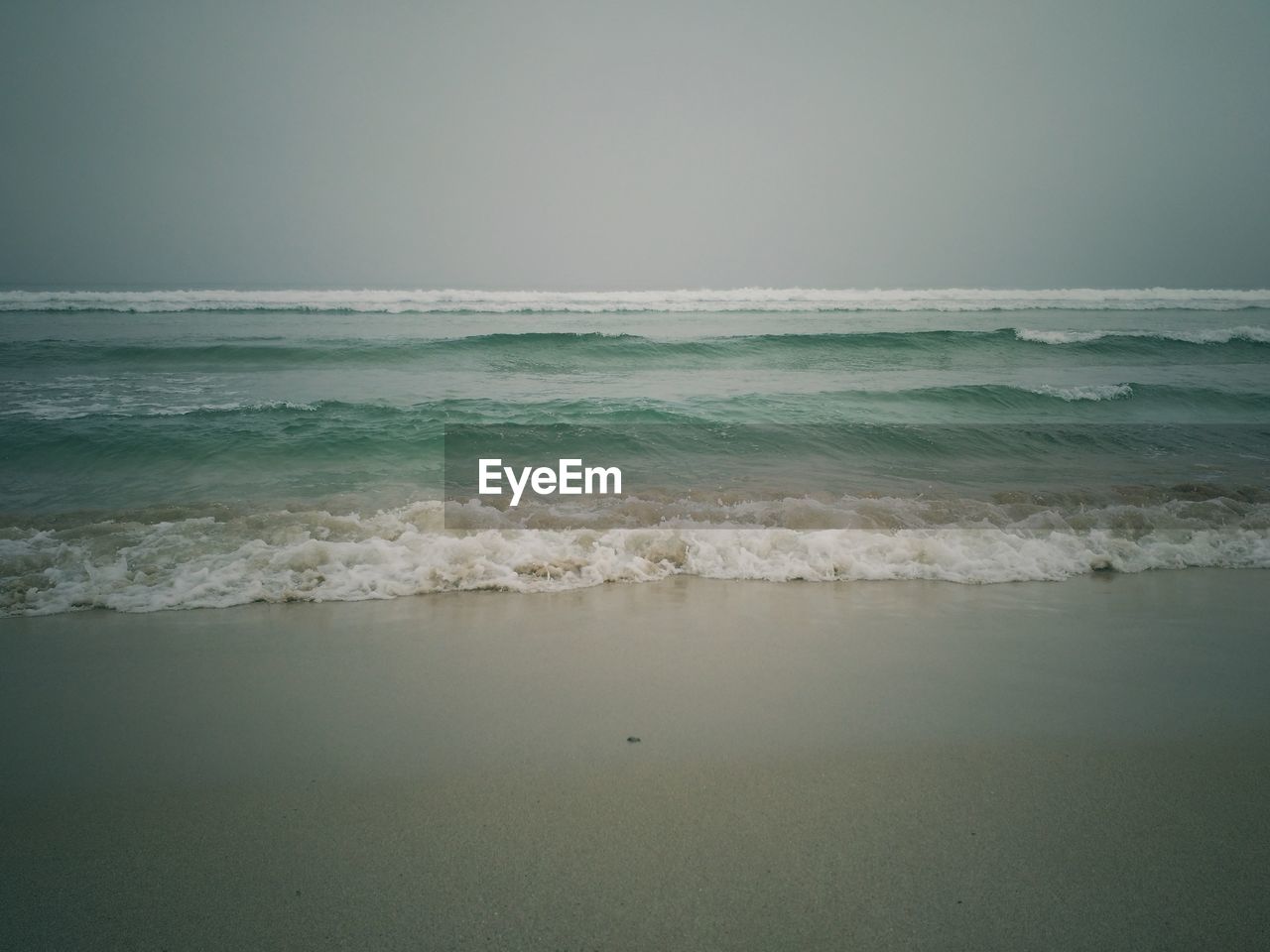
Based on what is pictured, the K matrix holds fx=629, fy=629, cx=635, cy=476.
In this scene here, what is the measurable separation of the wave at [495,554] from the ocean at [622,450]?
24 mm

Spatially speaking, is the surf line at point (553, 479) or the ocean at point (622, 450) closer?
the ocean at point (622, 450)

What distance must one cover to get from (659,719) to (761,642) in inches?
39.5

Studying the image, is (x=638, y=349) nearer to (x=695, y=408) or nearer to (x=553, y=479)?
(x=695, y=408)

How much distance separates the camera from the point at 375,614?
13.3 feet

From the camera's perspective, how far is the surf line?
7445 mm

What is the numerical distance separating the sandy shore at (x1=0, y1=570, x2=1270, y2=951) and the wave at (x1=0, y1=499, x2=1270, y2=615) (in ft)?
1.07

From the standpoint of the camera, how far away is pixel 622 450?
30.1ft

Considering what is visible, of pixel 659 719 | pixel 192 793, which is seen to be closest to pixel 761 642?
pixel 659 719

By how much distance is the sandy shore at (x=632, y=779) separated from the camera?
76.0 inches

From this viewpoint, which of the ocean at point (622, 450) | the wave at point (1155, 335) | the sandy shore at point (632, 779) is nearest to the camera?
the sandy shore at point (632, 779)

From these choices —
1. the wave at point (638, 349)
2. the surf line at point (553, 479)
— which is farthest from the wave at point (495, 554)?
the wave at point (638, 349)

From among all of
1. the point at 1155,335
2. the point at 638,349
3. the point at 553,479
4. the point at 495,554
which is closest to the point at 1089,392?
the point at 638,349

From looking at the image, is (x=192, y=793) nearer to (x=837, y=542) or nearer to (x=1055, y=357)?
(x=837, y=542)

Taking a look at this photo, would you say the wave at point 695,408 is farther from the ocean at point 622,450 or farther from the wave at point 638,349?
the wave at point 638,349
